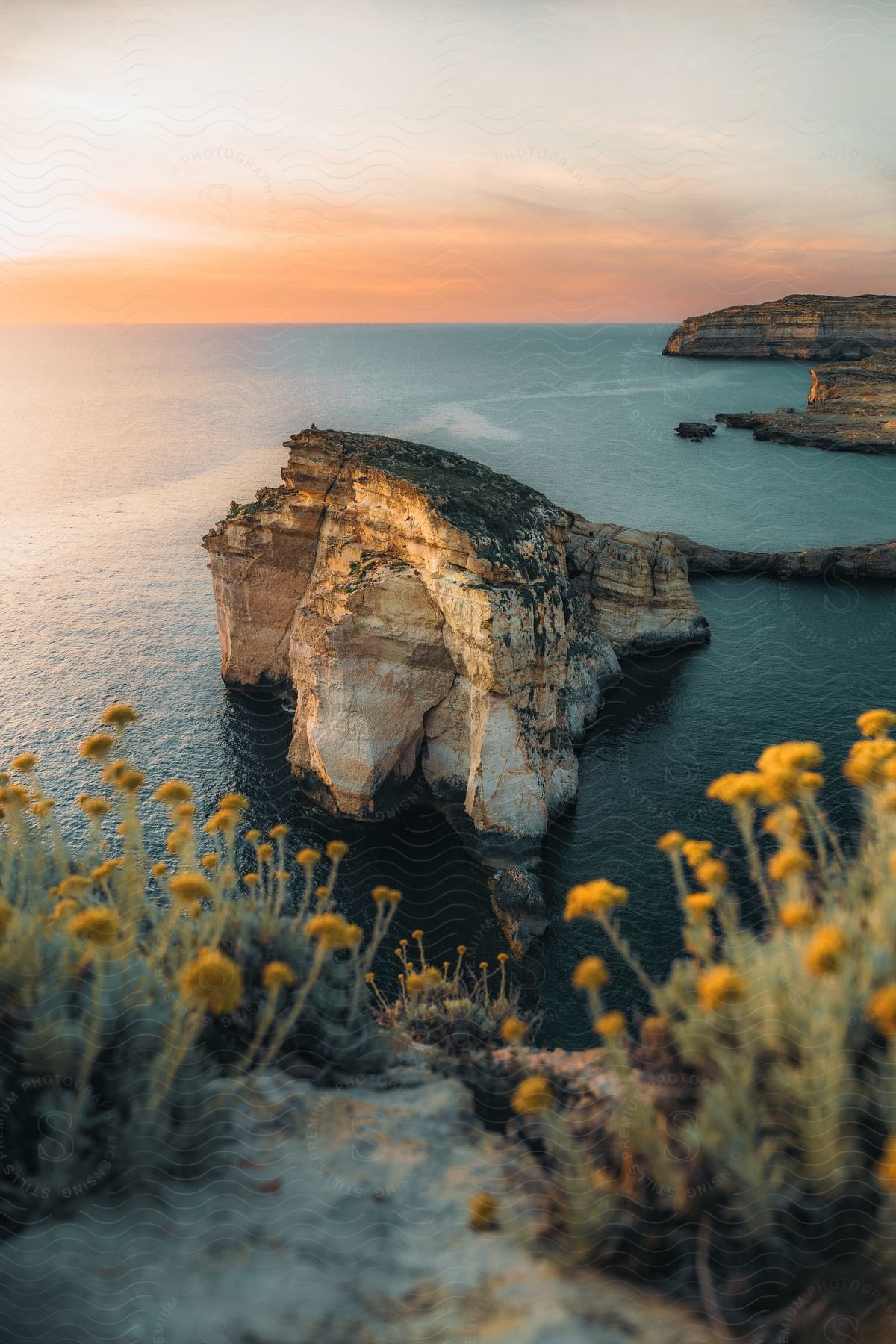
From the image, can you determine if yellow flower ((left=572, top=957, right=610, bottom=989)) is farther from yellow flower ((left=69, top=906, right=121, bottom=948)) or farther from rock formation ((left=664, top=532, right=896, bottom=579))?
rock formation ((left=664, top=532, right=896, bottom=579))

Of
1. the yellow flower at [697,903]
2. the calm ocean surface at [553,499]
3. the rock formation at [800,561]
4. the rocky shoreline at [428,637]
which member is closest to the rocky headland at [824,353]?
the calm ocean surface at [553,499]

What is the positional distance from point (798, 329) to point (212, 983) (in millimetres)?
179355

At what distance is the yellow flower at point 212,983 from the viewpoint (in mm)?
5457

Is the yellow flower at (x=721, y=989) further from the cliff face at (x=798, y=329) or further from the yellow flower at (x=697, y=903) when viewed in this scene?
the cliff face at (x=798, y=329)

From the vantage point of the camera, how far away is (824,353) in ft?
492

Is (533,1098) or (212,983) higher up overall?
(212,983)

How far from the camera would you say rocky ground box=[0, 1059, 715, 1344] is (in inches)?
186

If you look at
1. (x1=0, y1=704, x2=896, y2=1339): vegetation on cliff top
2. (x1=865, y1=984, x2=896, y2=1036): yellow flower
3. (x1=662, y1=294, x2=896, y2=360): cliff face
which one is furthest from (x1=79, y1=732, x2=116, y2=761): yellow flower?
(x1=662, y1=294, x2=896, y2=360): cliff face

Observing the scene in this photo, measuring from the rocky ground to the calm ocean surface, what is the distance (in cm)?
1371

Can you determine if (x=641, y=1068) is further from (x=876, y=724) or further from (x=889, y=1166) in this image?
(x=876, y=724)

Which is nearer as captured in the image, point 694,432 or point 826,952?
point 826,952

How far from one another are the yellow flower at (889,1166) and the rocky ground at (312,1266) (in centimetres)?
144

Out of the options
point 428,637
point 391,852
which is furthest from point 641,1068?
point 428,637

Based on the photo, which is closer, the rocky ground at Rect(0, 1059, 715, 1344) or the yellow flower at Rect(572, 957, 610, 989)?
the rocky ground at Rect(0, 1059, 715, 1344)
